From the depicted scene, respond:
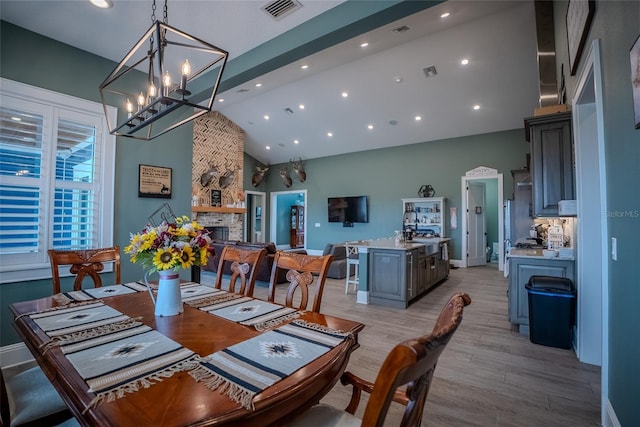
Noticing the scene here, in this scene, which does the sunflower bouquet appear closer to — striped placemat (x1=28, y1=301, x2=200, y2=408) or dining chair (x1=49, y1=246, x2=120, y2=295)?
striped placemat (x1=28, y1=301, x2=200, y2=408)

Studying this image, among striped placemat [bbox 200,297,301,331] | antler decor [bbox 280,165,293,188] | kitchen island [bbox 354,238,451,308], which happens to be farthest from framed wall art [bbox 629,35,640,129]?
antler decor [bbox 280,165,293,188]

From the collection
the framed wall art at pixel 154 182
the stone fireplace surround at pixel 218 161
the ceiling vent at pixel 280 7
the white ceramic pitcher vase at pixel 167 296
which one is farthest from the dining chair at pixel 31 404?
the stone fireplace surround at pixel 218 161

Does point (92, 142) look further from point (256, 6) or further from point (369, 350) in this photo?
point (369, 350)

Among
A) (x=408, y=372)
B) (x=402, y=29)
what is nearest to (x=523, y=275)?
(x=408, y=372)

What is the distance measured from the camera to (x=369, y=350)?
291 centimetres

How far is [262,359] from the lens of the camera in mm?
1029

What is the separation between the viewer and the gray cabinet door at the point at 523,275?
10.4 ft

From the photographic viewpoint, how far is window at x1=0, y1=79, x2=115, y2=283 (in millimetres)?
2572

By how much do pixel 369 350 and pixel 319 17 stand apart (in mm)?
3136

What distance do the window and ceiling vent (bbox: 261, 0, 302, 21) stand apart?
6.56ft

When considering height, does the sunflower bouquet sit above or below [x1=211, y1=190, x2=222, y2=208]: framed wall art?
below

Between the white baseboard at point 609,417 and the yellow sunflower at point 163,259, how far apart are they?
2.51 meters

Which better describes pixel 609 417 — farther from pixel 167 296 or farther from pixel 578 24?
pixel 578 24

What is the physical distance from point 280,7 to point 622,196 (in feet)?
9.08
